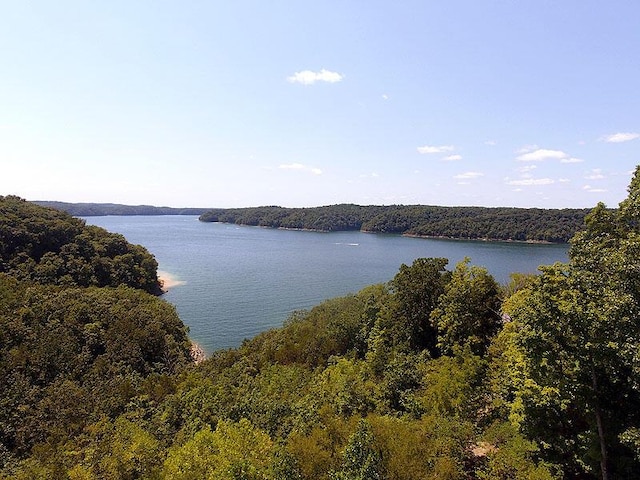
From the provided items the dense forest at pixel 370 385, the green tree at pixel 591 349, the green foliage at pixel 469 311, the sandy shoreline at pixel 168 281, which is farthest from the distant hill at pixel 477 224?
the green tree at pixel 591 349

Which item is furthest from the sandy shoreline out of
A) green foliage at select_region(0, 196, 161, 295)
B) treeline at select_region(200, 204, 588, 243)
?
treeline at select_region(200, 204, 588, 243)

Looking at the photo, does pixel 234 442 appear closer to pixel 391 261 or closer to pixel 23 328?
pixel 23 328

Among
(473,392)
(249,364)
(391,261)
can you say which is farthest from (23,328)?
(391,261)

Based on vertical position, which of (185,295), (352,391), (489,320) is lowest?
A: (185,295)

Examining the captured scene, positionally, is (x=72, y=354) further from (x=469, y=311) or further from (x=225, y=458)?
(x=469, y=311)

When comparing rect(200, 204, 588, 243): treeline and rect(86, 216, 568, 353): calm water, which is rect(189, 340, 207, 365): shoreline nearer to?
rect(86, 216, 568, 353): calm water

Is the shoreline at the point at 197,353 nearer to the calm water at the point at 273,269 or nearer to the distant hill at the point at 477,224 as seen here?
the calm water at the point at 273,269
